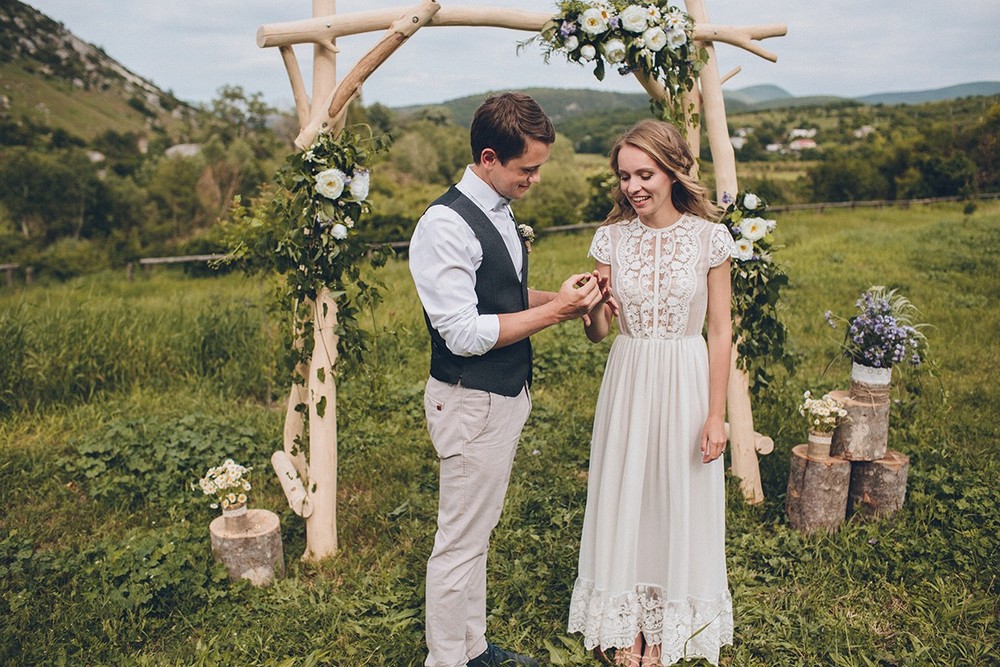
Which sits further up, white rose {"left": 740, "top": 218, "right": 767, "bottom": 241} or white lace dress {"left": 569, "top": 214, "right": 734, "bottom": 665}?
white rose {"left": 740, "top": 218, "right": 767, "bottom": 241}

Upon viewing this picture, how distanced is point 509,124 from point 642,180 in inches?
24.7

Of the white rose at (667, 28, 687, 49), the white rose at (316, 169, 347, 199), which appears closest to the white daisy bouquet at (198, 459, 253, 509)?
the white rose at (316, 169, 347, 199)

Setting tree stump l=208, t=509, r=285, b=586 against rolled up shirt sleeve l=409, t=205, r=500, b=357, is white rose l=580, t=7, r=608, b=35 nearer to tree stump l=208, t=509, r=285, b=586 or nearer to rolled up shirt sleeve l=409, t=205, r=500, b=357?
rolled up shirt sleeve l=409, t=205, r=500, b=357

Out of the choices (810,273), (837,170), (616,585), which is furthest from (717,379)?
(837,170)

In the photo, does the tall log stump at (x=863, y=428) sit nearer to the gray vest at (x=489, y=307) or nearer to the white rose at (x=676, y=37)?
the white rose at (x=676, y=37)

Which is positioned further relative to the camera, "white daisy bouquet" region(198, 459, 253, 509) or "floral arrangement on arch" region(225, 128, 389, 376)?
"white daisy bouquet" region(198, 459, 253, 509)

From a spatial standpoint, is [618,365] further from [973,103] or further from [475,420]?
[973,103]

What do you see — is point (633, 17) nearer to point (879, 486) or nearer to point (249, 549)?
point (879, 486)

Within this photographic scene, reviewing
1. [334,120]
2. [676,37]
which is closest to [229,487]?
[334,120]

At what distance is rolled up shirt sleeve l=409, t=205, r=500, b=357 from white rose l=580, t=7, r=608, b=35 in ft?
6.32

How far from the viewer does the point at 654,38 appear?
3.78 m

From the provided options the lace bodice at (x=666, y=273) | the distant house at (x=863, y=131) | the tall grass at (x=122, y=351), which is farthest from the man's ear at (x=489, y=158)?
the distant house at (x=863, y=131)

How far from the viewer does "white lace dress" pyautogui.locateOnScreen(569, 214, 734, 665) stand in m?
2.74

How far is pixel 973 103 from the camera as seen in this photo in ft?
167
